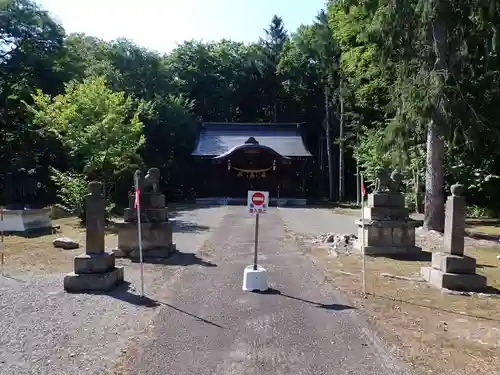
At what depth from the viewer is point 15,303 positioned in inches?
293

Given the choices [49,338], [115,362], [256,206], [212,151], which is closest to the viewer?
[115,362]

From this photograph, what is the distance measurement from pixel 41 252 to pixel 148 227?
304 centimetres

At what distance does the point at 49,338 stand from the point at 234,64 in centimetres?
3785

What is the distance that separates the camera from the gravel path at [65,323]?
198 inches

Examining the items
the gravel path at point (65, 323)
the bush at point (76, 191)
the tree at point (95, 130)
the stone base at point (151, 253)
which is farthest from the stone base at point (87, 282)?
the tree at point (95, 130)

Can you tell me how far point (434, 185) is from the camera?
16.1m

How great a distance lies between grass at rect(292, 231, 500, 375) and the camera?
5.34m

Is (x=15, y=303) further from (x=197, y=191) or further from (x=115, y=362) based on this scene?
(x=197, y=191)

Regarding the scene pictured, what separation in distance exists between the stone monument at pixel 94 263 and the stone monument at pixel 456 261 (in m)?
6.05

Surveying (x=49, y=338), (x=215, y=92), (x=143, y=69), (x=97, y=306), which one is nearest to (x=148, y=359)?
(x=49, y=338)

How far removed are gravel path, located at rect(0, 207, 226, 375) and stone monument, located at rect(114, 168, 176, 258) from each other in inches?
54.1

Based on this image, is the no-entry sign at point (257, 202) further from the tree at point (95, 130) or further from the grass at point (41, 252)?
the tree at point (95, 130)

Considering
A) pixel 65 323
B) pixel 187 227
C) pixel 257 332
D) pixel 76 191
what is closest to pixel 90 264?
pixel 65 323

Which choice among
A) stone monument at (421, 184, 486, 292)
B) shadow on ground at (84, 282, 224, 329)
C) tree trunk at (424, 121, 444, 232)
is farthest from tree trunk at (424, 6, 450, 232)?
shadow on ground at (84, 282, 224, 329)
